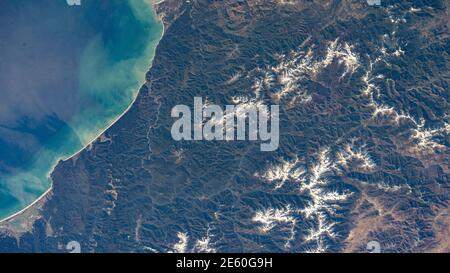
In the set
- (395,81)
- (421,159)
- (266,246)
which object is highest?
(395,81)

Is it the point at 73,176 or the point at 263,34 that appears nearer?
the point at 263,34

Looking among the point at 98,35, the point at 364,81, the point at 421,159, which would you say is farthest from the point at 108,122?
the point at 421,159

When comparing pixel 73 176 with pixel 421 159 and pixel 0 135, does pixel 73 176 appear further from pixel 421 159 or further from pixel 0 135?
pixel 421 159

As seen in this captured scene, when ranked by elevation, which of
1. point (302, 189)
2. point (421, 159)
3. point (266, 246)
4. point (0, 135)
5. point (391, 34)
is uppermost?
point (391, 34)

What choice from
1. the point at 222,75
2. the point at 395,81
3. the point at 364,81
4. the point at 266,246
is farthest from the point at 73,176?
the point at 395,81

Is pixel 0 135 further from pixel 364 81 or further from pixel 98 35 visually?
pixel 364 81

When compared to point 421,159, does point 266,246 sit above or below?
below
